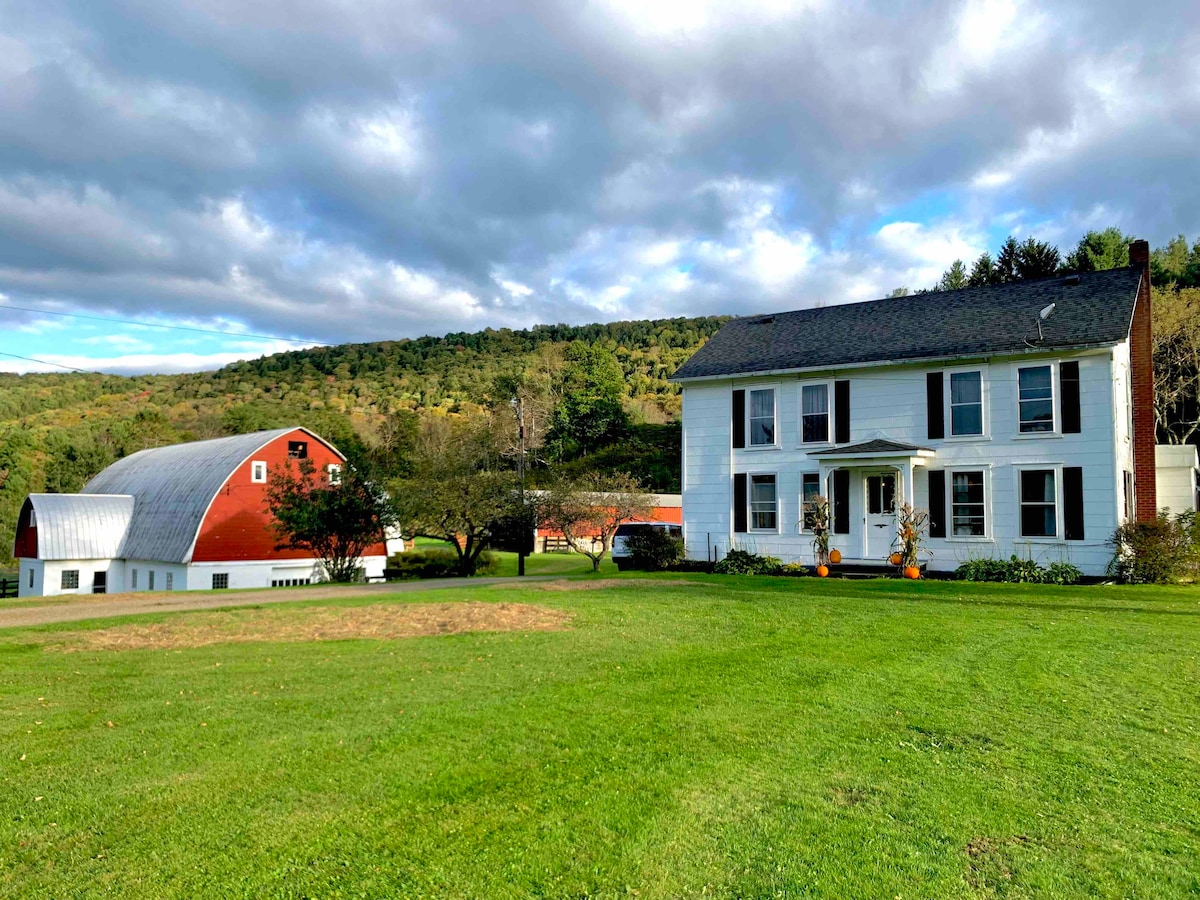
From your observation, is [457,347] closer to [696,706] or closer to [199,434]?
[199,434]

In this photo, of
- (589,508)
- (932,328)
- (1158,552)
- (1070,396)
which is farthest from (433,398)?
(1158,552)

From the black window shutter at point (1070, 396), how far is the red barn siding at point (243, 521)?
83.7 ft

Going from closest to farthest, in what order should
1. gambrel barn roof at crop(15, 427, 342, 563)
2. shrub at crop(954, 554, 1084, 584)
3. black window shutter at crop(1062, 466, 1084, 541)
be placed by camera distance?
shrub at crop(954, 554, 1084, 584)
black window shutter at crop(1062, 466, 1084, 541)
gambrel barn roof at crop(15, 427, 342, 563)

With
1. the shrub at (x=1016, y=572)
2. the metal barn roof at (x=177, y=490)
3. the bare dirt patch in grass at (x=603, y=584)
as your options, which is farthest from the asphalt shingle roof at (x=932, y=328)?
the metal barn roof at (x=177, y=490)

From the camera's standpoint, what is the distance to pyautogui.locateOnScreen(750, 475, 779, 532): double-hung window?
24156 millimetres

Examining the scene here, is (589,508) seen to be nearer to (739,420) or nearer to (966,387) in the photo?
(739,420)

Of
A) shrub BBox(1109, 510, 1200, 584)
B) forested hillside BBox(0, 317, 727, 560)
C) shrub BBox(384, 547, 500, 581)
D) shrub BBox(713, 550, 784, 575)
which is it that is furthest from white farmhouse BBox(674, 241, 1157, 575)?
forested hillside BBox(0, 317, 727, 560)

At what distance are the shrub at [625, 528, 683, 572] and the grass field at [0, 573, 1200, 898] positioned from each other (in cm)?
1328

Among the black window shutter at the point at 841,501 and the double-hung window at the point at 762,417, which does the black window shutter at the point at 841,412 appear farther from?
→ the double-hung window at the point at 762,417

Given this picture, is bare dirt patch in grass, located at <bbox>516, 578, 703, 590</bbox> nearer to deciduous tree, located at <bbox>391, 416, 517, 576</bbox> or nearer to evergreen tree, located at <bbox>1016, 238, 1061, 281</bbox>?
deciduous tree, located at <bbox>391, 416, 517, 576</bbox>

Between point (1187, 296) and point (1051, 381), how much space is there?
24337 mm

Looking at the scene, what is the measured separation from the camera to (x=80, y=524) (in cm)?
3734

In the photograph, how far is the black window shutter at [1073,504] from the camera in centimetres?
2000

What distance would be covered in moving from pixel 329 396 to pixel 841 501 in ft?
246
